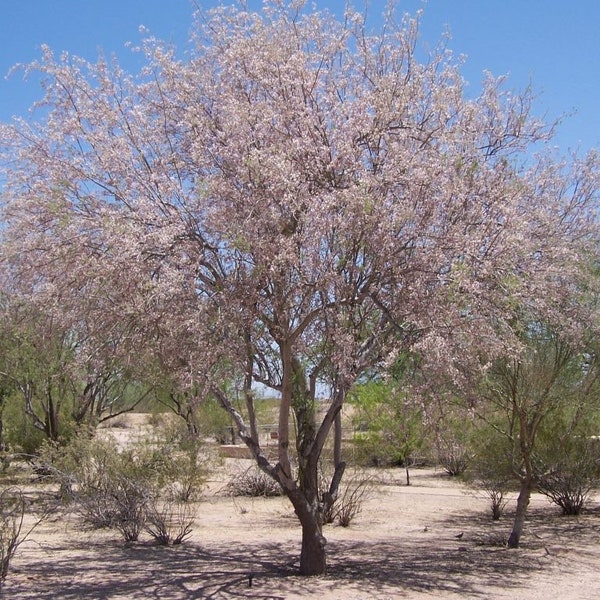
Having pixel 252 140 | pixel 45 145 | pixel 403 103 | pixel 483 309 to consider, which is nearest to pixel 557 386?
pixel 483 309

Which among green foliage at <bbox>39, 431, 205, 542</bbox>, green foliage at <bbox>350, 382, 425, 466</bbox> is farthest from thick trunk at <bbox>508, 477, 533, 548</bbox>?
green foliage at <bbox>350, 382, 425, 466</bbox>

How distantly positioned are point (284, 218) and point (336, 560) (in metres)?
6.15

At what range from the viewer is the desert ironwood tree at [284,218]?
31.0ft

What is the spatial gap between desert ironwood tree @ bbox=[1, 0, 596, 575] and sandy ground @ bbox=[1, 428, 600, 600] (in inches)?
47.6

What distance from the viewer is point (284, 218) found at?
9.60m

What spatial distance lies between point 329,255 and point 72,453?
31.7 ft

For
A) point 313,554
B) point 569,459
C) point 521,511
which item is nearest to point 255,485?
point 569,459

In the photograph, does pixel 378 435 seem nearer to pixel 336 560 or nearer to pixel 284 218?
pixel 336 560

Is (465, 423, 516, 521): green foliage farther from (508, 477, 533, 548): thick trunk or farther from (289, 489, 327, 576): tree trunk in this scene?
(289, 489, 327, 576): tree trunk

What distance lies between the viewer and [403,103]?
1055 centimetres

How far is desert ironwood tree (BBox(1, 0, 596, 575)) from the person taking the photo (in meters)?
9.46

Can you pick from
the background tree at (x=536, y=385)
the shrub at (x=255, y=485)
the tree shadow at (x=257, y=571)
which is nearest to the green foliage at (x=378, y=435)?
the shrub at (x=255, y=485)

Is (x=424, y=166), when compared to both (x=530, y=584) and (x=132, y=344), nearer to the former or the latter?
(x=132, y=344)

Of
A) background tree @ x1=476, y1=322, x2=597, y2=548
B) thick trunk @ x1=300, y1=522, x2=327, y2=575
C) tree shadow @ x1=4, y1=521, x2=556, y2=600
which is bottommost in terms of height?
tree shadow @ x1=4, y1=521, x2=556, y2=600
